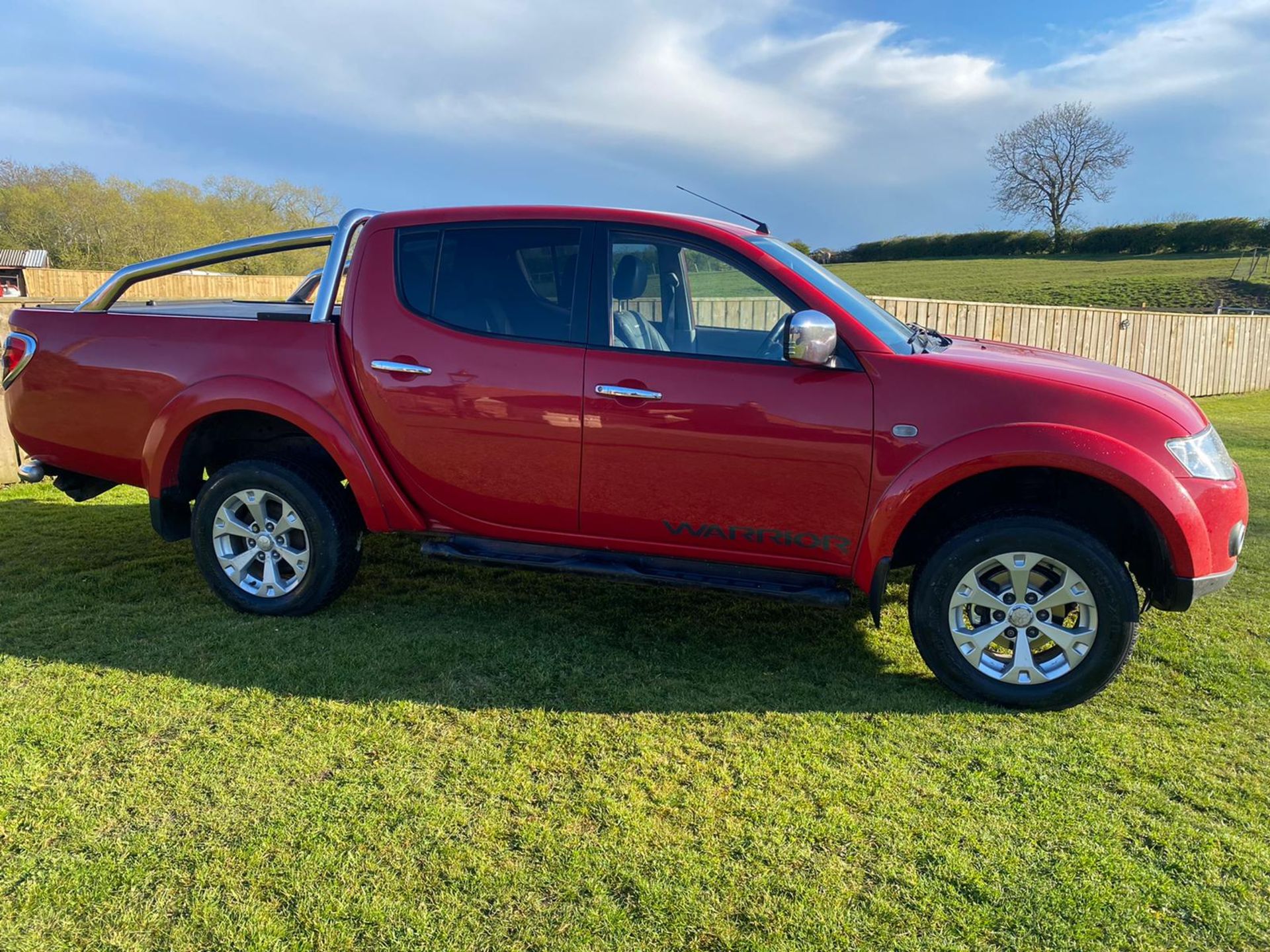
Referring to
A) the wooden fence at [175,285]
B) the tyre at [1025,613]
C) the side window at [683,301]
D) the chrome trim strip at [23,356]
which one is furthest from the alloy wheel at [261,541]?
the wooden fence at [175,285]

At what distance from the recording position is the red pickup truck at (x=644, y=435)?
3.43 metres

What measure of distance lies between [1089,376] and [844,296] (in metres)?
1.06

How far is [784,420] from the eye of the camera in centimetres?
354

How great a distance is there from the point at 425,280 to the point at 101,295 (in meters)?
1.90

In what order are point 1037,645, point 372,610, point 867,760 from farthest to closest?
point 372,610, point 1037,645, point 867,760

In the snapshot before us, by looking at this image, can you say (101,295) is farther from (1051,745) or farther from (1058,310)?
(1058,310)

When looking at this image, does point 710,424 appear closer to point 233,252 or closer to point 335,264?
point 335,264

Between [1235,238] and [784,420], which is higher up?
[1235,238]

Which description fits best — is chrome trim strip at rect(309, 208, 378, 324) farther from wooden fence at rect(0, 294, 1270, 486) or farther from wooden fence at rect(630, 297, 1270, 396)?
wooden fence at rect(630, 297, 1270, 396)

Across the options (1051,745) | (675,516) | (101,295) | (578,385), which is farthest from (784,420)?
(101,295)

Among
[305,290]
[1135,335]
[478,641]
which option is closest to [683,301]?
[478,641]

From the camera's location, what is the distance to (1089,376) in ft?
11.8

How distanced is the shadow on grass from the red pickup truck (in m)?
0.30

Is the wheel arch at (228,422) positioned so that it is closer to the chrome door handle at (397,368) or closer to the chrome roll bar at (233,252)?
the chrome door handle at (397,368)
